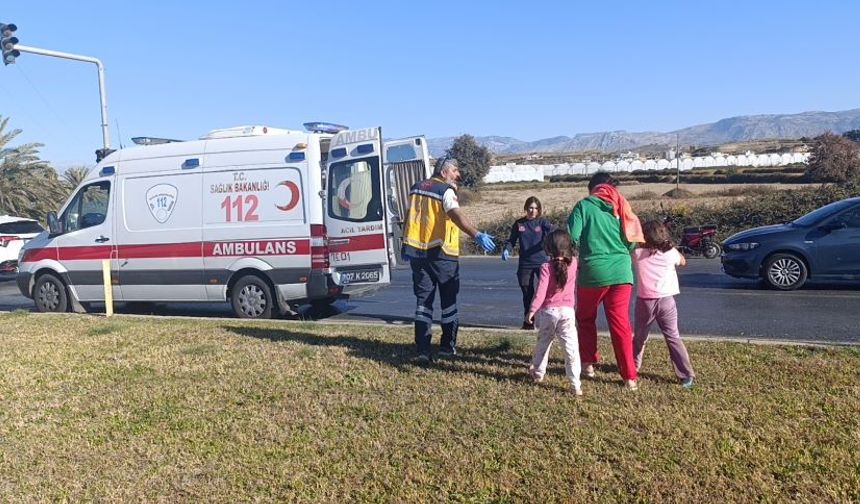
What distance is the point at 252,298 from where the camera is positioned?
34.7 ft

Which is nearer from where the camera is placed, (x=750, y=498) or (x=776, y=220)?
(x=750, y=498)

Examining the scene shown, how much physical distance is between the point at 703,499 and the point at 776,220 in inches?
711

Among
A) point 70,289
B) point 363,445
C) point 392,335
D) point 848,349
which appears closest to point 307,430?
point 363,445

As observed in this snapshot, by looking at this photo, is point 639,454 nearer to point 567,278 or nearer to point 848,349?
point 567,278

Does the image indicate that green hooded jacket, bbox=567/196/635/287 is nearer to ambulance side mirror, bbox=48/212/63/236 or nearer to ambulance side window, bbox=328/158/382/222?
ambulance side window, bbox=328/158/382/222

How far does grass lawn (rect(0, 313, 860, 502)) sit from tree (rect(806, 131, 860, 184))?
101 ft

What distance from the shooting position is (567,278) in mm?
5922

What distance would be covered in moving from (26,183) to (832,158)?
33.4 m

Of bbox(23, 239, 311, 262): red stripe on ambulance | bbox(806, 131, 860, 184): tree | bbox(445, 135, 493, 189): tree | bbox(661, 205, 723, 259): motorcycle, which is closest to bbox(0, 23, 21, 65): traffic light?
bbox(23, 239, 311, 262): red stripe on ambulance

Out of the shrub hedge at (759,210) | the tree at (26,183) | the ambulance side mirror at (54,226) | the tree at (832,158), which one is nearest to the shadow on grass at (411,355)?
the ambulance side mirror at (54,226)

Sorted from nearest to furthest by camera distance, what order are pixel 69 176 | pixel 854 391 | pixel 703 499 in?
pixel 703 499 < pixel 854 391 < pixel 69 176

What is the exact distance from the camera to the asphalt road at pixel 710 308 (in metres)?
8.79

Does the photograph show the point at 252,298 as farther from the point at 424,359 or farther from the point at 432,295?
the point at 424,359

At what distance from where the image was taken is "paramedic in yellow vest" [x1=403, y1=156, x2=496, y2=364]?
22.8 feet
